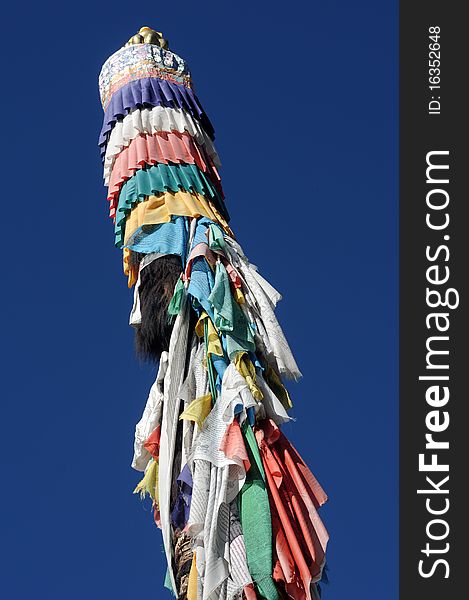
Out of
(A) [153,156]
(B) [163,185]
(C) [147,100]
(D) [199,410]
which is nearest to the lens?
(D) [199,410]

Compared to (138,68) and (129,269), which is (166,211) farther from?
(138,68)

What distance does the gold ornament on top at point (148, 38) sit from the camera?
1012 cm

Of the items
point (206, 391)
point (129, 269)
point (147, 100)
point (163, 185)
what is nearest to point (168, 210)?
point (163, 185)

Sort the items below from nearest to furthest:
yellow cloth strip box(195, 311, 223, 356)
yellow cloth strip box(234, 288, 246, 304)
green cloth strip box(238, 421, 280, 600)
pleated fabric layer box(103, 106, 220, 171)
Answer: green cloth strip box(238, 421, 280, 600)
yellow cloth strip box(195, 311, 223, 356)
yellow cloth strip box(234, 288, 246, 304)
pleated fabric layer box(103, 106, 220, 171)

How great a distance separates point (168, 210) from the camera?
8.71 meters

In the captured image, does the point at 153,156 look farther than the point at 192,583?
Yes

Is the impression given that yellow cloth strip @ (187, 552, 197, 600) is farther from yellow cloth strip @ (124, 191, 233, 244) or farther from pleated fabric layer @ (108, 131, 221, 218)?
pleated fabric layer @ (108, 131, 221, 218)

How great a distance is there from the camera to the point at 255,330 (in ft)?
26.3

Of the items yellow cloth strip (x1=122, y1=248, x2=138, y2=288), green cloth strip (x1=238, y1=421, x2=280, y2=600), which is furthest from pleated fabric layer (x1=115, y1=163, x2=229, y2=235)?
green cloth strip (x1=238, y1=421, x2=280, y2=600)

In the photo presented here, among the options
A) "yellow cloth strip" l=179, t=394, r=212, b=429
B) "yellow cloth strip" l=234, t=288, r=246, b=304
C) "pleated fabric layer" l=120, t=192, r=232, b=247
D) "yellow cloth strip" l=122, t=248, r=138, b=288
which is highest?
"pleated fabric layer" l=120, t=192, r=232, b=247

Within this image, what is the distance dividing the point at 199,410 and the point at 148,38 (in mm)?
3789

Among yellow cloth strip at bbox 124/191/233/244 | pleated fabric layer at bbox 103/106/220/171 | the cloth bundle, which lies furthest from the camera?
pleated fabric layer at bbox 103/106/220/171

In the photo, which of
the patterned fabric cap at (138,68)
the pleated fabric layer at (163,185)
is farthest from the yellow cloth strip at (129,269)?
the patterned fabric cap at (138,68)

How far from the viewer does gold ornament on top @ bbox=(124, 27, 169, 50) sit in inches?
399
